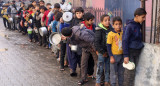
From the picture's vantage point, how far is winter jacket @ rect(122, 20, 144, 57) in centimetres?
422

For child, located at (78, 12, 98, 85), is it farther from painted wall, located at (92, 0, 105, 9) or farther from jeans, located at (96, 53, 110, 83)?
painted wall, located at (92, 0, 105, 9)

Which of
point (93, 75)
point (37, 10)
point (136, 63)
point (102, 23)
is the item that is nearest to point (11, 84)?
point (93, 75)

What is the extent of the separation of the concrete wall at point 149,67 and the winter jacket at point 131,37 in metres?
0.19

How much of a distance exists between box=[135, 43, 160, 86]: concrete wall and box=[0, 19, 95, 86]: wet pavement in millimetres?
1327

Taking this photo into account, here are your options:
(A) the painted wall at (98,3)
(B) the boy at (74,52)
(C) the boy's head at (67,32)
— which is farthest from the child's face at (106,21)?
(A) the painted wall at (98,3)

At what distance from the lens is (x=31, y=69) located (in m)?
6.59

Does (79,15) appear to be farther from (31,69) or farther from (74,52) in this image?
(31,69)

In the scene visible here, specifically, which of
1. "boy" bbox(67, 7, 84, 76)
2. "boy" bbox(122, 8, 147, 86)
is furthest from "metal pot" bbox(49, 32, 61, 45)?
"boy" bbox(122, 8, 147, 86)

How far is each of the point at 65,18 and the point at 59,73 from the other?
4.85ft

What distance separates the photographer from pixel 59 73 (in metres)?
6.22

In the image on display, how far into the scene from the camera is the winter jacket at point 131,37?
166 inches

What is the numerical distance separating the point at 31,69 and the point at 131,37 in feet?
11.1

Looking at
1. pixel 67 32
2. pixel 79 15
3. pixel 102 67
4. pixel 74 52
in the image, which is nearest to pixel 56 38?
pixel 74 52

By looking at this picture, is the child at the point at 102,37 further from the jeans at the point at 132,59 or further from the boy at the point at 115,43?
the jeans at the point at 132,59
